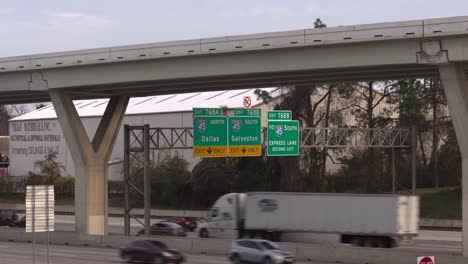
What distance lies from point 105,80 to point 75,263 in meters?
12.5

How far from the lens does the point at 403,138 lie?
56250 millimetres

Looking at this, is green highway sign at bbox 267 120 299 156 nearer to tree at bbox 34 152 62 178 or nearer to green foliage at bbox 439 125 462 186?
green foliage at bbox 439 125 462 186

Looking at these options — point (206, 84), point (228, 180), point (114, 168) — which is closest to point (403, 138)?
point (206, 84)

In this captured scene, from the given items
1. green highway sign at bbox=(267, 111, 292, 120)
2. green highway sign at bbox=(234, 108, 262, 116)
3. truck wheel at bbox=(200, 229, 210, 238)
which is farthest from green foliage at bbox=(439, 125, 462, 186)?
truck wheel at bbox=(200, 229, 210, 238)

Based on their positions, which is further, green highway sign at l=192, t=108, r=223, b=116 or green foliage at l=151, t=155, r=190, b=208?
green foliage at l=151, t=155, r=190, b=208

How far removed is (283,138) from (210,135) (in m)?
4.96

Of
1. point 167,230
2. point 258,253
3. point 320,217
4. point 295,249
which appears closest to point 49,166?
point 167,230

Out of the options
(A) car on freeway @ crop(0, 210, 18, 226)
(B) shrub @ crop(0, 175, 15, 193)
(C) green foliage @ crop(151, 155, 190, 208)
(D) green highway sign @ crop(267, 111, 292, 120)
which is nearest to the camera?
(D) green highway sign @ crop(267, 111, 292, 120)

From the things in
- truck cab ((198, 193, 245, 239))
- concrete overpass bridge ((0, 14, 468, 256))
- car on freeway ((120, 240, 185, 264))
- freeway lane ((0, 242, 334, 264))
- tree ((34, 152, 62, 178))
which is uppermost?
concrete overpass bridge ((0, 14, 468, 256))

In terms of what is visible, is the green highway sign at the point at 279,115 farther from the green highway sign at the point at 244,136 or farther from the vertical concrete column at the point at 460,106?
the vertical concrete column at the point at 460,106

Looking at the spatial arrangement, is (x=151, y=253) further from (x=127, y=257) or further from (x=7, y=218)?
(x=7, y=218)

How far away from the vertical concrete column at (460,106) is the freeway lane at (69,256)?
10463 millimetres

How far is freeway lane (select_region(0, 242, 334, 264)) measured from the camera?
119 feet

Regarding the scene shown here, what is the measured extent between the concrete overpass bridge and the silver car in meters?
7.79
